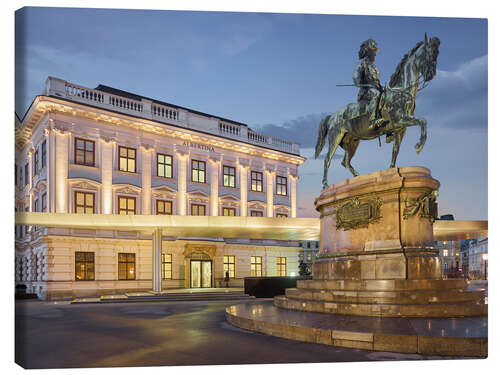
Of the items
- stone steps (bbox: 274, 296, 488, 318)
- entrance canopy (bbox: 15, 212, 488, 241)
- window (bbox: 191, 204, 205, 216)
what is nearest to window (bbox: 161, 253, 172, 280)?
window (bbox: 191, 204, 205, 216)

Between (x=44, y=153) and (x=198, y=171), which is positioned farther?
(x=198, y=171)

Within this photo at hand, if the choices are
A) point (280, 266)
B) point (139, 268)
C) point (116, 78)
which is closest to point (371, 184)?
point (116, 78)

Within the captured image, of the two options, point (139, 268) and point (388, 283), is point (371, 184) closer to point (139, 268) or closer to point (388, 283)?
point (388, 283)

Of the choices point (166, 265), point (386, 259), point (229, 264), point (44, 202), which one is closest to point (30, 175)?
point (44, 202)

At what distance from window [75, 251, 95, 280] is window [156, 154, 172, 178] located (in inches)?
272

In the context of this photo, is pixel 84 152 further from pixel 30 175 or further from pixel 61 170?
pixel 30 175

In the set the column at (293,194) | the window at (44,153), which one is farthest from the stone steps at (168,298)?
the column at (293,194)

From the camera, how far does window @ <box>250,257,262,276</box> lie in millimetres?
34394

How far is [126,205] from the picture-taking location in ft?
92.0

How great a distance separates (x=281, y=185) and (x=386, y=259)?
27.2 meters

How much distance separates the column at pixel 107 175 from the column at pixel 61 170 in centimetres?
220

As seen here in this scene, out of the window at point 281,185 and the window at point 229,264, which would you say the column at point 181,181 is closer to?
the window at point 229,264

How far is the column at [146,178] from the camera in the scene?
28.8 metres

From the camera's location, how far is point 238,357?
6645 mm
